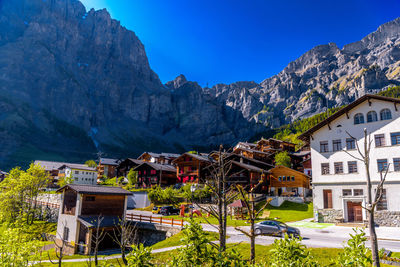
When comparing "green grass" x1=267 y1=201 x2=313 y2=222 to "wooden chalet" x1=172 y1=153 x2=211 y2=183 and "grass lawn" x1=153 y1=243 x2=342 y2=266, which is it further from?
"wooden chalet" x1=172 y1=153 x2=211 y2=183

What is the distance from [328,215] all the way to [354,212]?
3.22 m

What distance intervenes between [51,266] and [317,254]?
24.0m

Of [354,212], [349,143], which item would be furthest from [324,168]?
[354,212]

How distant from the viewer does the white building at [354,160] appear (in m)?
33.4

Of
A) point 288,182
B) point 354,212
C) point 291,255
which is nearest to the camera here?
point 291,255

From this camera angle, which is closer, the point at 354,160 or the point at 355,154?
the point at 354,160

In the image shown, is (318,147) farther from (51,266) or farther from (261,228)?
(51,266)

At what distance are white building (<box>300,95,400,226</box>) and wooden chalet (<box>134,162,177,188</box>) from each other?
48.7 m

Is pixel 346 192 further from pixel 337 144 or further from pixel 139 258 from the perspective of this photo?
pixel 139 258

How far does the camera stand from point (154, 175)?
8081cm

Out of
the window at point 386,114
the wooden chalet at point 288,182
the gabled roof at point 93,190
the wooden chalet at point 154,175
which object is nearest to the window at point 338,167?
the window at point 386,114

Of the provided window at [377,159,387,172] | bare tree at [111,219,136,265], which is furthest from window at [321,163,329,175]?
bare tree at [111,219,136,265]

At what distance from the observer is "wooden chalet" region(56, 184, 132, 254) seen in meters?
33.8

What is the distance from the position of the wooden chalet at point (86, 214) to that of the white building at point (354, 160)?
92.0ft
